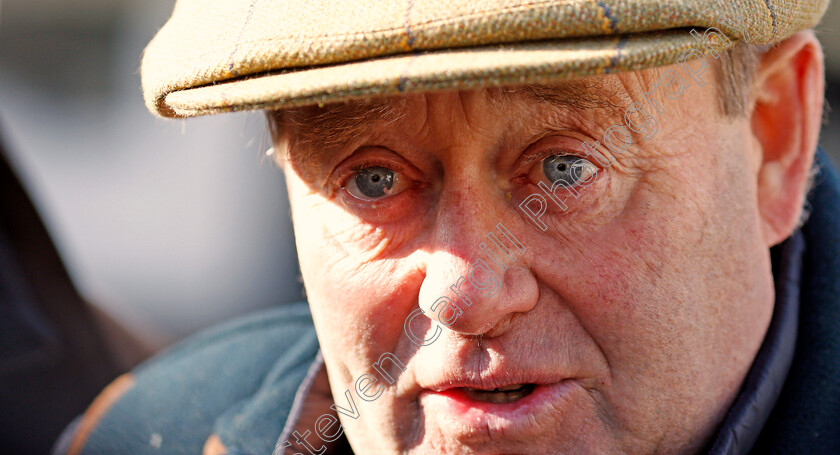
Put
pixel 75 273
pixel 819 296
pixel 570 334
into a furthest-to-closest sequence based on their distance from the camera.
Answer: pixel 75 273
pixel 819 296
pixel 570 334

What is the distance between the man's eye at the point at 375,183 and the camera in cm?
136

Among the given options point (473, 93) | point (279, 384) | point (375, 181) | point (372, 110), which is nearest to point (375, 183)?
point (375, 181)

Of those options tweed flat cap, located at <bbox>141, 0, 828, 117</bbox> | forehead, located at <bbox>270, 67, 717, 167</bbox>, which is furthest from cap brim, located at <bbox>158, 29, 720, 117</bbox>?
forehead, located at <bbox>270, 67, 717, 167</bbox>

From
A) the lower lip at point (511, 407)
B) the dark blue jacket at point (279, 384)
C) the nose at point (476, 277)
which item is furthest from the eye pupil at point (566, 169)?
the dark blue jacket at point (279, 384)

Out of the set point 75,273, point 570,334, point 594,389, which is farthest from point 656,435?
point 75,273

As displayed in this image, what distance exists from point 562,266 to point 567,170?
17 cm

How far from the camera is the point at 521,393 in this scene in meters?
1.29

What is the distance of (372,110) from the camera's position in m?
1.28

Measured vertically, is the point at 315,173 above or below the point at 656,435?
above

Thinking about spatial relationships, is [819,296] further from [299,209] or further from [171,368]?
[171,368]

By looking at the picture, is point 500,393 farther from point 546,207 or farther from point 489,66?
point 489,66

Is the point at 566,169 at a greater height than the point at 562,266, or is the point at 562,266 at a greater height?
the point at 566,169

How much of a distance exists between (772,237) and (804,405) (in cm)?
32

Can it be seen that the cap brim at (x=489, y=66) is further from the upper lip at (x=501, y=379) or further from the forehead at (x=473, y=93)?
the upper lip at (x=501, y=379)
